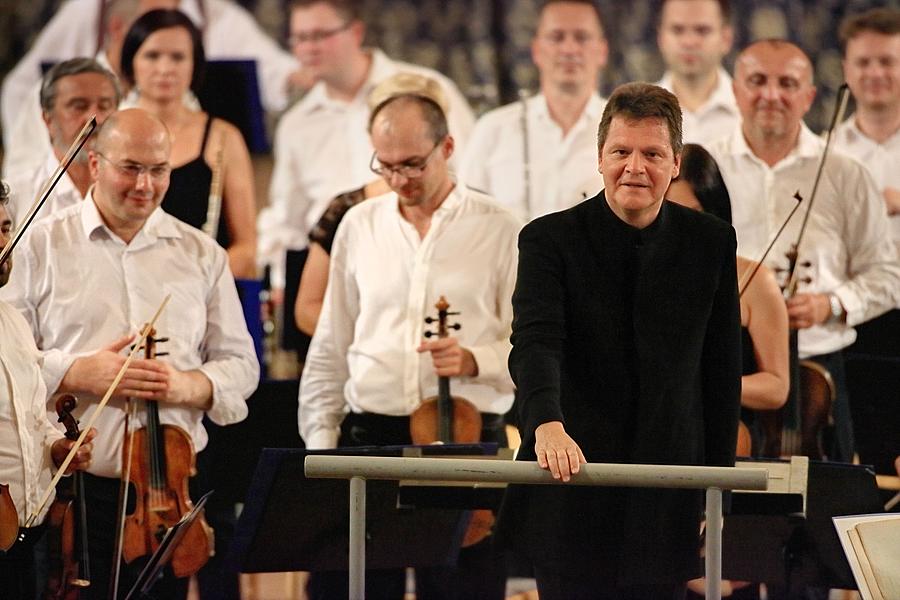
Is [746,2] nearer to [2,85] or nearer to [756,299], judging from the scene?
[756,299]

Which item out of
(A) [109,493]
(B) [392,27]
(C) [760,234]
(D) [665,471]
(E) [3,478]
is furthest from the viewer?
(B) [392,27]

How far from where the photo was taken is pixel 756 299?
373 centimetres

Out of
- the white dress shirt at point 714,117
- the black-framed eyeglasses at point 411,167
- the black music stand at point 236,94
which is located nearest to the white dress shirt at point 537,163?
the white dress shirt at point 714,117

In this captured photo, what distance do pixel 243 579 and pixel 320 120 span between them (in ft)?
5.83

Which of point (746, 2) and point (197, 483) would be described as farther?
point (746, 2)

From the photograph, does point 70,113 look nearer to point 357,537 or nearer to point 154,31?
point 154,31

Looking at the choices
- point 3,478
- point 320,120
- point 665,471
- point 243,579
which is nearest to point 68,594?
→ point 3,478

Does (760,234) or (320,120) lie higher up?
(320,120)

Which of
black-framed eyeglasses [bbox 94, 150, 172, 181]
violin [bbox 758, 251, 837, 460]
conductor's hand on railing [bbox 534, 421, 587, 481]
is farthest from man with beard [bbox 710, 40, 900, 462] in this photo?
conductor's hand on railing [bbox 534, 421, 587, 481]

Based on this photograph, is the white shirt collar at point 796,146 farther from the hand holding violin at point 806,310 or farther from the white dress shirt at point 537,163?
the white dress shirt at point 537,163

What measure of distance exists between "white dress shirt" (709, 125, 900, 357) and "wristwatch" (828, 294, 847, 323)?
0.09ft

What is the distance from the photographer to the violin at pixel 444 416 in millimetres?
3695

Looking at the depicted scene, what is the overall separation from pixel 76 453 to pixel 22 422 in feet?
A: 0.47

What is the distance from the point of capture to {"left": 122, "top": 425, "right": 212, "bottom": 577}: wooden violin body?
3.30 m
